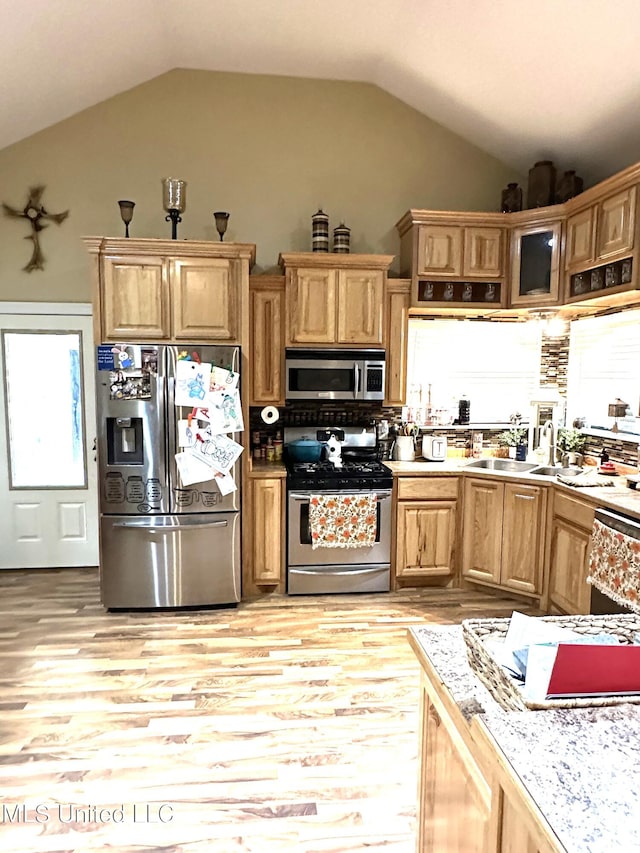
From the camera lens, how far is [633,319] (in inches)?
148

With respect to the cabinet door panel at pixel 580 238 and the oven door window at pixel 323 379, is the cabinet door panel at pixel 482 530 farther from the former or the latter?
the cabinet door panel at pixel 580 238

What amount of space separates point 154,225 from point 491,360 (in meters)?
2.73

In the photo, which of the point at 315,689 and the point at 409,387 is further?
the point at 409,387

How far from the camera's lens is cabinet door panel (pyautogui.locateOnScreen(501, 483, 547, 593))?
364 cm

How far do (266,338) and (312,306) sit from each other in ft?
1.26

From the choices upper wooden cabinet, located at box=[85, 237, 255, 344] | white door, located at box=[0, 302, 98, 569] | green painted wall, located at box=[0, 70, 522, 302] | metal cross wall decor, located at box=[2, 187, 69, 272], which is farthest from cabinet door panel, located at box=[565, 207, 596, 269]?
metal cross wall decor, located at box=[2, 187, 69, 272]

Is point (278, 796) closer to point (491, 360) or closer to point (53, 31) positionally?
point (491, 360)

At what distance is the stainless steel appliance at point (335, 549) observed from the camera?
151 inches

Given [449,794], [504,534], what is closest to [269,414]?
[504,534]

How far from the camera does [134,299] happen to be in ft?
11.6

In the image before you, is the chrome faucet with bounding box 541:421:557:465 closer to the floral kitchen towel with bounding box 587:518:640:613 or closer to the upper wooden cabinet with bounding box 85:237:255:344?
Result: the floral kitchen towel with bounding box 587:518:640:613

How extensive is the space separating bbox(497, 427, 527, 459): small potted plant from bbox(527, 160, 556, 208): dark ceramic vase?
1632 mm

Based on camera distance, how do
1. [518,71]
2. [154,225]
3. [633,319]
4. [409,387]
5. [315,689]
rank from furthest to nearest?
[409,387], [154,225], [633,319], [518,71], [315,689]

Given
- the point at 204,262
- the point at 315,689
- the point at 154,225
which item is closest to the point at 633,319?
the point at 204,262
